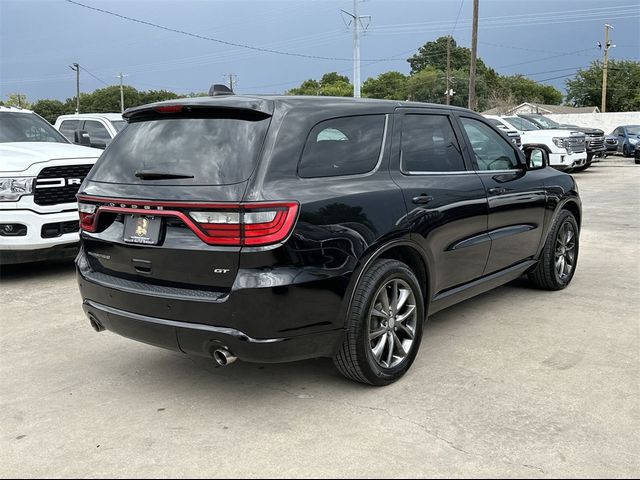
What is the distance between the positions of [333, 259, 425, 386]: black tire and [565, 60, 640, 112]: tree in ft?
239

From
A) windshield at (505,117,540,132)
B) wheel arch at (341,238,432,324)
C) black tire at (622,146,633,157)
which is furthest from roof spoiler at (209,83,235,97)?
black tire at (622,146,633,157)

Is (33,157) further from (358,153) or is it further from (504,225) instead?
(504,225)

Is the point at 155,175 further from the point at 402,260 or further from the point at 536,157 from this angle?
the point at 536,157

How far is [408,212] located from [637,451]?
184 centimetres

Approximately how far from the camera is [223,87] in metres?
4.54

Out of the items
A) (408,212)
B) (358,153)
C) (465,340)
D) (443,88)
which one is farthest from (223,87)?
(443,88)

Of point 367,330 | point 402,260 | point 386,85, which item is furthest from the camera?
point 386,85

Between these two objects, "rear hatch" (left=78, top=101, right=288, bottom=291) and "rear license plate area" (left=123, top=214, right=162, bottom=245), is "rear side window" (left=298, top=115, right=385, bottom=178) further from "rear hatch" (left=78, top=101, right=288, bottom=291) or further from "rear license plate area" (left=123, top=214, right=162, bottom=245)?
"rear license plate area" (left=123, top=214, right=162, bottom=245)

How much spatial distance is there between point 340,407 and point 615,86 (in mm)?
76239

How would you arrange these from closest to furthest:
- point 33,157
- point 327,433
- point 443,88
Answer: point 327,433, point 33,157, point 443,88

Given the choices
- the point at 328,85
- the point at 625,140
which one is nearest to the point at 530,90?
the point at 328,85

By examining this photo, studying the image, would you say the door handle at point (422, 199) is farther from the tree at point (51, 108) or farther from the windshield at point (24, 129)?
the tree at point (51, 108)

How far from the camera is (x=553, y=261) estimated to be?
6012 millimetres

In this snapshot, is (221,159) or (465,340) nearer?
(221,159)
